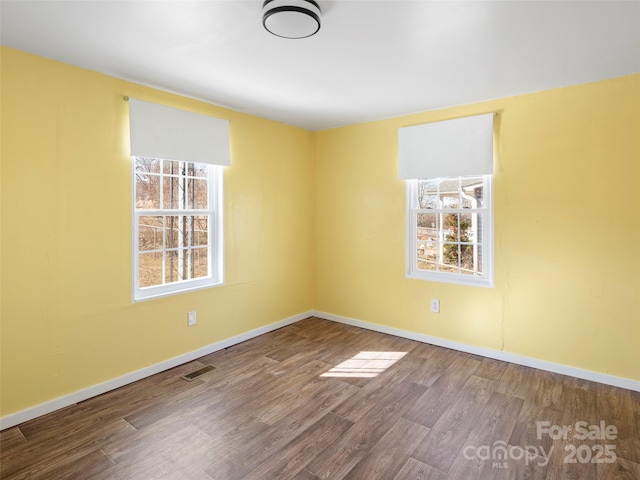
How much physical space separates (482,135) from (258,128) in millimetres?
2376

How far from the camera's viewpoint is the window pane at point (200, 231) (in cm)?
353

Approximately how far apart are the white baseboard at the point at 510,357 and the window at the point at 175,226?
198 cm

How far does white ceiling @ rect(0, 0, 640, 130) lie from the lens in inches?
75.0

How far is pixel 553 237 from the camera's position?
3.13 meters

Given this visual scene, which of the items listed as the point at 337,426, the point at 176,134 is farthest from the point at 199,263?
the point at 337,426

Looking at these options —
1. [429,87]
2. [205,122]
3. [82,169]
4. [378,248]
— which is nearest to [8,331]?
[82,169]

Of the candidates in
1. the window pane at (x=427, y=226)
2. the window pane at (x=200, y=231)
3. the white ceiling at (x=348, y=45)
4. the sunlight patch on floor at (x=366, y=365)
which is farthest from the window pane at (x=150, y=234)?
the window pane at (x=427, y=226)

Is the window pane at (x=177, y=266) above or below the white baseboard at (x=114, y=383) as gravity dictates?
above

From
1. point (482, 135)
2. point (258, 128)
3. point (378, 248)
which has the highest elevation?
point (258, 128)

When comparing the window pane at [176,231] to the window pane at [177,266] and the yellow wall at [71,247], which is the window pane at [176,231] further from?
the yellow wall at [71,247]

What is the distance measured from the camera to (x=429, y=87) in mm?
3064

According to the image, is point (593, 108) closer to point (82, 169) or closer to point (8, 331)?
point (82, 169)

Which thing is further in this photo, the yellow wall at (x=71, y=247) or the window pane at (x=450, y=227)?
the window pane at (x=450, y=227)

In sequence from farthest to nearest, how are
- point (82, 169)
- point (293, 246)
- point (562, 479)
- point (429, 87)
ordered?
point (293, 246)
point (429, 87)
point (82, 169)
point (562, 479)
